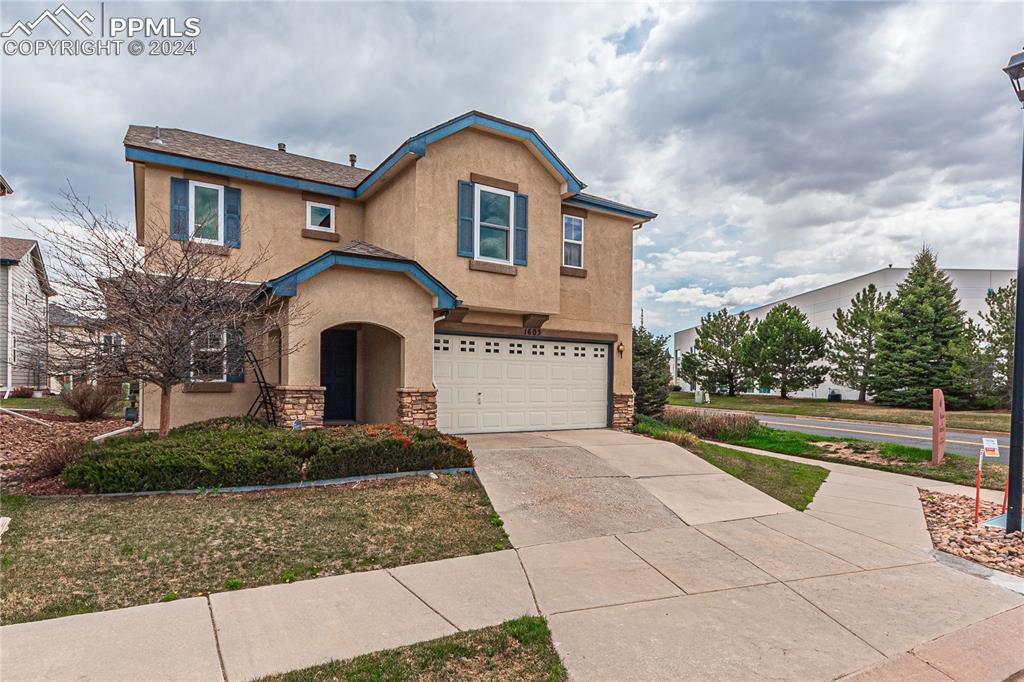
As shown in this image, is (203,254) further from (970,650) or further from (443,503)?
(970,650)

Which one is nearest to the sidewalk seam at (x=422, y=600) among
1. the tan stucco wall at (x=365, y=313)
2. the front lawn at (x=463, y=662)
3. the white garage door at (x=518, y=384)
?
the front lawn at (x=463, y=662)

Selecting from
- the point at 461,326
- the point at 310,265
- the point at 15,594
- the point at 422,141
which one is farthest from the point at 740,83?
the point at 15,594

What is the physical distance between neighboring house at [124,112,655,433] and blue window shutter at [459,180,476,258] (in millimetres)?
44

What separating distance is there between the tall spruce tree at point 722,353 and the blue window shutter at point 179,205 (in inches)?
1396

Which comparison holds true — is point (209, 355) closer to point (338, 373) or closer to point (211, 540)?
point (211, 540)

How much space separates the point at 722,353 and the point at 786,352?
14.3 ft

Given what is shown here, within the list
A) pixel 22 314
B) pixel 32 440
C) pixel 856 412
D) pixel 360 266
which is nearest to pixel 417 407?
pixel 360 266

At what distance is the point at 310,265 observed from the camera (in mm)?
10148

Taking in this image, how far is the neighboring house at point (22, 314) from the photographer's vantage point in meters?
8.35

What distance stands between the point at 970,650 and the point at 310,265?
10080mm

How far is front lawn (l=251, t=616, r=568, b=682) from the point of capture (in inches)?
149

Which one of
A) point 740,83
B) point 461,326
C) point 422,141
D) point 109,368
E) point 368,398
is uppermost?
point 740,83

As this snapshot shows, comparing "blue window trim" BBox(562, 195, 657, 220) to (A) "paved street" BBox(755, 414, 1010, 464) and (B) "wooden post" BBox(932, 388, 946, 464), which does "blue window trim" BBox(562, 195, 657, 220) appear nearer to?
(B) "wooden post" BBox(932, 388, 946, 464)

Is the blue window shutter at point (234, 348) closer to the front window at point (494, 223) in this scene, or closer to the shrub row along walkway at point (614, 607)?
the shrub row along walkway at point (614, 607)
